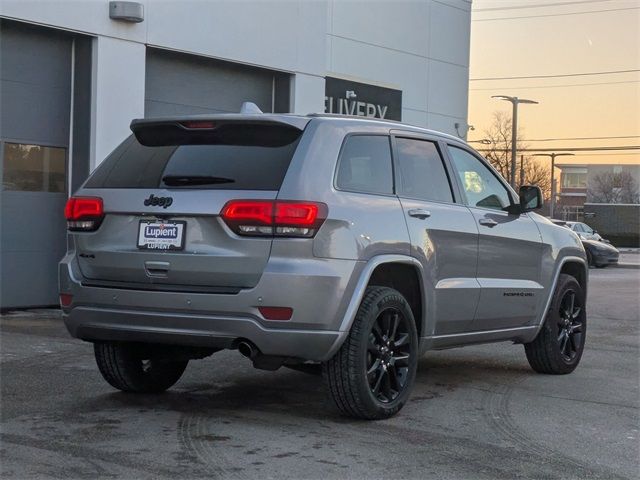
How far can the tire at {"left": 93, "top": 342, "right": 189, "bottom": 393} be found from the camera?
6.99m

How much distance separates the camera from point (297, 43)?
15.4m

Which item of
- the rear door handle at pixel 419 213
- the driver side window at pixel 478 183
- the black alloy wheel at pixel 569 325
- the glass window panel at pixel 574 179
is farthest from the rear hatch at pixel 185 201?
the glass window panel at pixel 574 179

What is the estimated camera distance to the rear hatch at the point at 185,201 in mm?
5926

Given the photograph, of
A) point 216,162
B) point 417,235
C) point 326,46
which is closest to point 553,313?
point 417,235

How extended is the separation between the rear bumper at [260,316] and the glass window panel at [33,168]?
6.41 meters

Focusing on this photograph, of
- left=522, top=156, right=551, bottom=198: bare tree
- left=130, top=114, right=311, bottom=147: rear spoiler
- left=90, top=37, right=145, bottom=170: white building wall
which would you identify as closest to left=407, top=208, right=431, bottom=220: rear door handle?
left=130, top=114, right=311, bottom=147: rear spoiler

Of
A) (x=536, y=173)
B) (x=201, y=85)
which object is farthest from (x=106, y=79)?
(x=536, y=173)

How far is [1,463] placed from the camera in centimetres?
521

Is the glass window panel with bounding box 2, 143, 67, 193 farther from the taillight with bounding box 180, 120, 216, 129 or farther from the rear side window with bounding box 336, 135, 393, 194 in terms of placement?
the rear side window with bounding box 336, 135, 393, 194

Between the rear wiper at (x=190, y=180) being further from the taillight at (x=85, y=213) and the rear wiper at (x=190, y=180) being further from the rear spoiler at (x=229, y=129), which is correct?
the taillight at (x=85, y=213)

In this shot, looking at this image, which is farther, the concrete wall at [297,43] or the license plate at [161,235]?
the concrete wall at [297,43]

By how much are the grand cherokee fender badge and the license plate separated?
0.10 m

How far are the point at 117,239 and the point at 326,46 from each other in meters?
11.5

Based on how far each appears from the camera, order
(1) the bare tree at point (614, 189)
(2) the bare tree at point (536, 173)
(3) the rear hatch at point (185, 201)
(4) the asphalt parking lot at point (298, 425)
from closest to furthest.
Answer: (4) the asphalt parking lot at point (298, 425) < (3) the rear hatch at point (185, 201) < (2) the bare tree at point (536, 173) < (1) the bare tree at point (614, 189)
